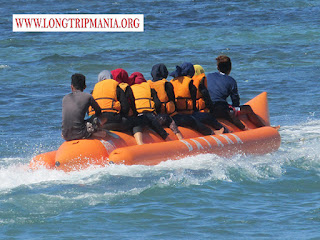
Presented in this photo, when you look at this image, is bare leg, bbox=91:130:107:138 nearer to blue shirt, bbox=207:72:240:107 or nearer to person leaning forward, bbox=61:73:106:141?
person leaning forward, bbox=61:73:106:141

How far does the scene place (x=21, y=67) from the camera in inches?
741

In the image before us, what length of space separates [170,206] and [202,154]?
183cm

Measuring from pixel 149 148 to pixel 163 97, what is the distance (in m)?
0.96

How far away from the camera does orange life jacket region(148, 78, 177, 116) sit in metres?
8.70

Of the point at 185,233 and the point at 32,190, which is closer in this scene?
the point at 185,233

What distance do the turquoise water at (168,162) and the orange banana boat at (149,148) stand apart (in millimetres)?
146

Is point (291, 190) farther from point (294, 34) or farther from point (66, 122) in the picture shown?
point (294, 34)

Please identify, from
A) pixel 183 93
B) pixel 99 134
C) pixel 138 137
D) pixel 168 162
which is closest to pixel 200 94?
pixel 183 93

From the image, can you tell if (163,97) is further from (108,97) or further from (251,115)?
(251,115)

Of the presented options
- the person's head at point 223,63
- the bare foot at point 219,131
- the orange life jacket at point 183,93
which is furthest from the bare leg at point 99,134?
the person's head at point 223,63

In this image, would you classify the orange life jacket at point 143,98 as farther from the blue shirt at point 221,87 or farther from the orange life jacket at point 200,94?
the blue shirt at point 221,87

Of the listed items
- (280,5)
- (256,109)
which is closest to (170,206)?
(256,109)

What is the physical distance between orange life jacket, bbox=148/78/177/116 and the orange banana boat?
348 mm

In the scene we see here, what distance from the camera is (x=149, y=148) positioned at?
26.5 feet
